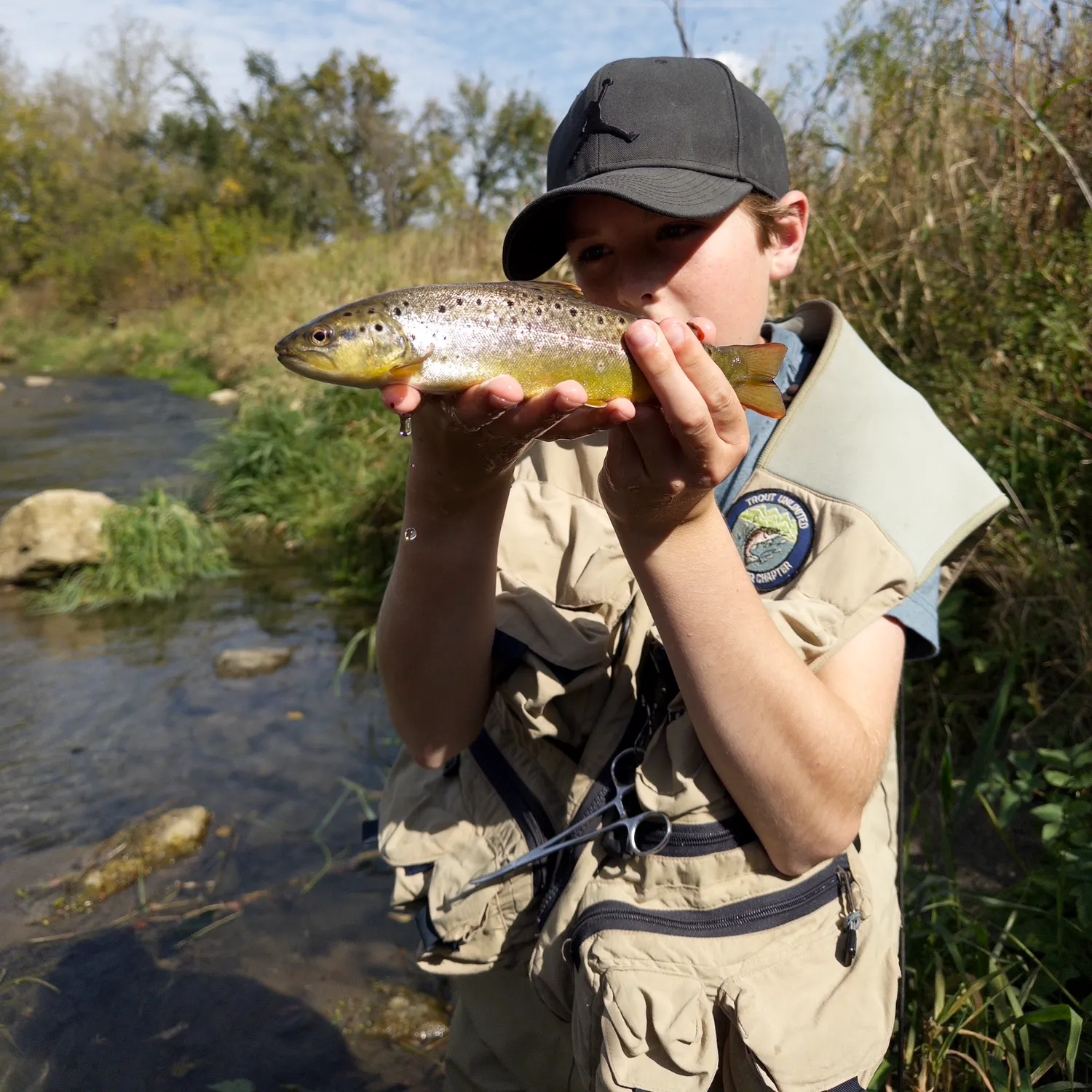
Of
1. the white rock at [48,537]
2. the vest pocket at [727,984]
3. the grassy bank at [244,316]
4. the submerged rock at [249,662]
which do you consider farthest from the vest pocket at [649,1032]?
the grassy bank at [244,316]

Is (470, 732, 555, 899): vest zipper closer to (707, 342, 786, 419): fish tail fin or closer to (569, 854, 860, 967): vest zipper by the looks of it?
(569, 854, 860, 967): vest zipper

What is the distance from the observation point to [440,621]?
1882 mm

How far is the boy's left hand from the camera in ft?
4.74

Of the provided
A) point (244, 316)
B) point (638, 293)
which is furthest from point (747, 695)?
point (244, 316)

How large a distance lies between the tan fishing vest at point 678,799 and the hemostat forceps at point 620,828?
0.02 meters

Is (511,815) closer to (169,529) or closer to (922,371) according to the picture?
(922,371)

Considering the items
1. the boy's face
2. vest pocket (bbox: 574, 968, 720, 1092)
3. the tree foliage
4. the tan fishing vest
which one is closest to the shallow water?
the tan fishing vest

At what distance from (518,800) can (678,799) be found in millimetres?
439

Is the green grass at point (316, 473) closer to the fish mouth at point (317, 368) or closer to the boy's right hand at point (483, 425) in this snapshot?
the fish mouth at point (317, 368)

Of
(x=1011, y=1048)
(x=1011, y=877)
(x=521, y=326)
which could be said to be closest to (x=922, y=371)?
(x=1011, y=877)

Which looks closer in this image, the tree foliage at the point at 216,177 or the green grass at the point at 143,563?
the green grass at the point at 143,563

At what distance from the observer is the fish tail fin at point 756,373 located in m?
1.81

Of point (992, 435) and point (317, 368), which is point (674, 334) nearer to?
point (317, 368)

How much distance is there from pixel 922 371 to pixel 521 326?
356cm
